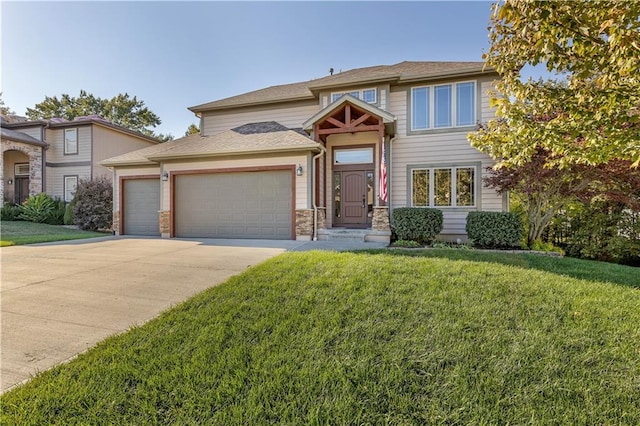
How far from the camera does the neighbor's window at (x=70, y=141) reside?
1798 centimetres

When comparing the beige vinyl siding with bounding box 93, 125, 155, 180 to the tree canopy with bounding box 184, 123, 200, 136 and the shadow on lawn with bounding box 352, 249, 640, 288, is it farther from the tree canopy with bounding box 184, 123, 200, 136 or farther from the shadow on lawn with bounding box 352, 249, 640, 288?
the shadow on lawn with bounding box 352, 249, 640, 288

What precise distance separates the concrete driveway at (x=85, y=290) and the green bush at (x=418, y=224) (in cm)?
378

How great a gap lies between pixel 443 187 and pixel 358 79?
17.1 feet

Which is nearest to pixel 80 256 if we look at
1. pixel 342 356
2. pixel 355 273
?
pixel 355 273

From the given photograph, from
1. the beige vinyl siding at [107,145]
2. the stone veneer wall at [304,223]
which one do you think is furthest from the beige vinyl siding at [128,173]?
the stone veneer wall at [304,223]

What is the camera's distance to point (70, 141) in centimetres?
1814

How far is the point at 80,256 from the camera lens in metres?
7.18

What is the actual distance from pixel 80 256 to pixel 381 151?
8.84 meters

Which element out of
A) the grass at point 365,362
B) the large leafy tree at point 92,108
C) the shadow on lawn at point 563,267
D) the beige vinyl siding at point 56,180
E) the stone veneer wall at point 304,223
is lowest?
the grass at point 365,362

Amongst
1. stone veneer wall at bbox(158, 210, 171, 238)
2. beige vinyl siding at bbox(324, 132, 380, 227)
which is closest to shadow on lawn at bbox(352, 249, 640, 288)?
beige vinyl siding at bbox(324, 132, 380, 227)

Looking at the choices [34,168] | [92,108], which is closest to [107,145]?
[34,168]

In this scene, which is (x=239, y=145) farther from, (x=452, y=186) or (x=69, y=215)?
(x=69, y=215)

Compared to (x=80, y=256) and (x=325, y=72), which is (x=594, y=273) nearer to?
(x=80, y=256)

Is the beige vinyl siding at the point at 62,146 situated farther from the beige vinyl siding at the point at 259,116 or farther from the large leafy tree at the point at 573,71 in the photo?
the large leafy tree at the point at 573,71
